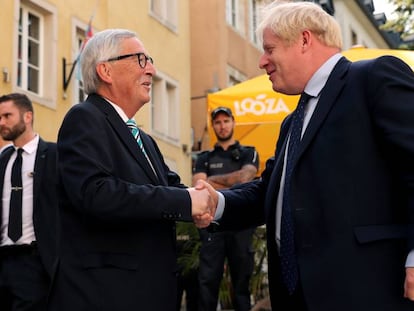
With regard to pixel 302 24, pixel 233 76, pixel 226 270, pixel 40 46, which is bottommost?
pixel 226 270

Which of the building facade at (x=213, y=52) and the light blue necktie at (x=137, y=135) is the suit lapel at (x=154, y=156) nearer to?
the light blue necktie at (x=137, y=135)

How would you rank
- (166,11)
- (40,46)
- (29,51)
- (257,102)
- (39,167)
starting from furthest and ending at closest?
(166,11) → (40,46) → (29,51) → (257,102) → (39,167)

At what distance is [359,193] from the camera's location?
3.14 metres

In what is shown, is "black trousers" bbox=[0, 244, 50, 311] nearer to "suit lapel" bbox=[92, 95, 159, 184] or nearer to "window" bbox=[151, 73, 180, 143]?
"suit lapel" bbox=[92, 95, 159, 184]

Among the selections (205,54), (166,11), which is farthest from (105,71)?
(205,54)

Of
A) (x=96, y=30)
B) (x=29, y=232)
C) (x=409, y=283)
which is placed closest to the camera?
(x=409, y=283)

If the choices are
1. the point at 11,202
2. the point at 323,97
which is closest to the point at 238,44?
the point at 11,202

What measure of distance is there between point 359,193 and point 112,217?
41.1 inches

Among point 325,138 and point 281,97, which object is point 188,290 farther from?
point 325,138

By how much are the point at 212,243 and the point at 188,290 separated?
154 centimetres

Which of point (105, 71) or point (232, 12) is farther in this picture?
point (232, 12)

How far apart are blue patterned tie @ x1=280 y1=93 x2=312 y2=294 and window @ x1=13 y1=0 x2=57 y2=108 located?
12666 millimetres

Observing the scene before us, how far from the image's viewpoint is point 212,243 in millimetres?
7367

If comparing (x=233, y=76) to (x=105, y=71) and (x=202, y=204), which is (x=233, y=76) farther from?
(x=202, y=204)
